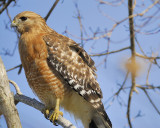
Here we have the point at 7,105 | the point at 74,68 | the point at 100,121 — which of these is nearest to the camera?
the point at 7,105

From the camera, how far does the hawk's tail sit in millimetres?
3922

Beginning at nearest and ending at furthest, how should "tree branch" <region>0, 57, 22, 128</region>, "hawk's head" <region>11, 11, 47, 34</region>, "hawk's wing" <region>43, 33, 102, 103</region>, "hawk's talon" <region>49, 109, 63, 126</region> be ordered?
"tree branch" <region>0, 57, 22, 128</region> → "hawk's talon" <region>49, 109, 63, 126</region> → "hawk's wing" <region>43, 33, 102, 103</region> → "hawk's head" <region>11, 11, 47, 34</region>

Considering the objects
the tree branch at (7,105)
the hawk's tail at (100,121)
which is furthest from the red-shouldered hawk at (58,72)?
the tree branch at (7,105)

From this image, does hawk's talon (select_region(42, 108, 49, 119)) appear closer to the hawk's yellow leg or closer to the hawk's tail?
the hawk's yellow leg

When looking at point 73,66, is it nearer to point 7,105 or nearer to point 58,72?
point 58,72

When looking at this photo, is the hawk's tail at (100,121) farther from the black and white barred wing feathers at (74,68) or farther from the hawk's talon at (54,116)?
the hawk's talon at (54,116)

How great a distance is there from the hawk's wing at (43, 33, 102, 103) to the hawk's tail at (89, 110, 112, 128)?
9.3 inches

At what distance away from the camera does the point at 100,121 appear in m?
4.12

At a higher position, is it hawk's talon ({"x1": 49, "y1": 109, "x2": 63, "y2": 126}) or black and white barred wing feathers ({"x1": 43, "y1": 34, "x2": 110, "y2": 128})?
black and white barred wing feathers ({"x1": 43, "y1": 34, "x2": 110, "y2": 128})

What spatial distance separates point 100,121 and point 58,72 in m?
0.99

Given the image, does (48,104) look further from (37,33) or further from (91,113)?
(37,33)

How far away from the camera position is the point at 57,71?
12.5 feet

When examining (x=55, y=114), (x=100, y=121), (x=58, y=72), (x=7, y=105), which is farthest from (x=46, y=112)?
(x=100, y=121)

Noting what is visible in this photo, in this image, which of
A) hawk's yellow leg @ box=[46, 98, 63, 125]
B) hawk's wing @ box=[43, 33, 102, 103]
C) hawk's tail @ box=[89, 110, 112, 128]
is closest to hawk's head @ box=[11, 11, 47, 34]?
hawk's wing @ box=[43, 33, 102, 103]
